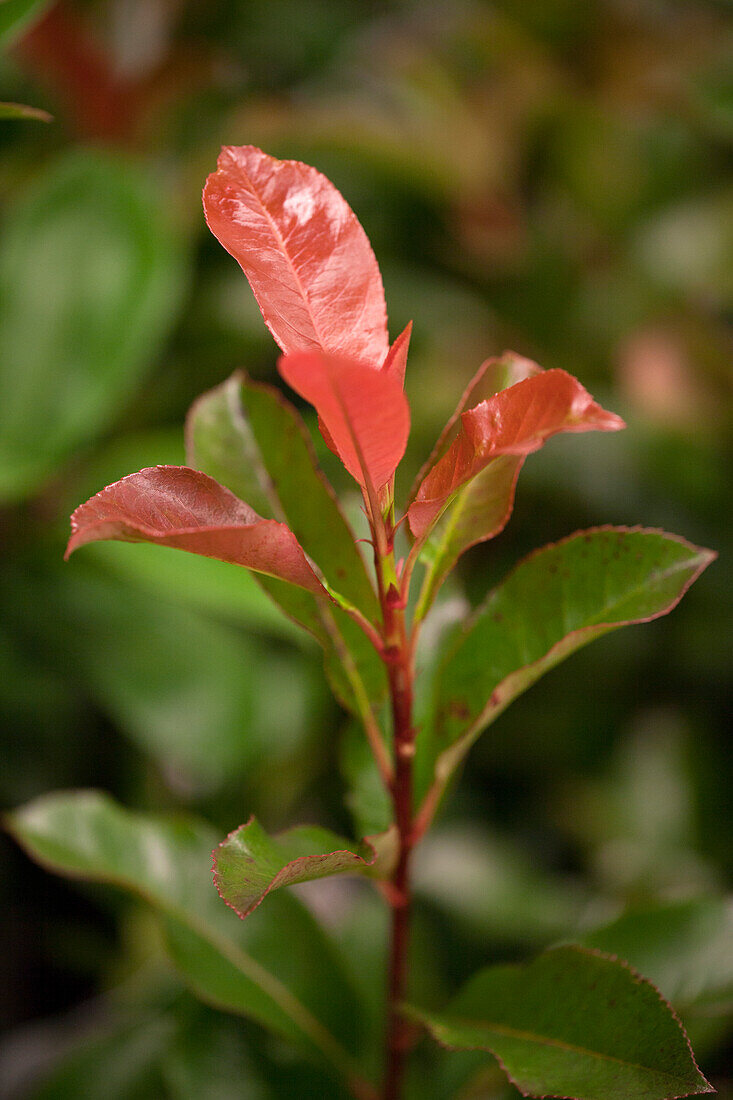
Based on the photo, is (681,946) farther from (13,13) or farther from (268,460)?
(13,13)

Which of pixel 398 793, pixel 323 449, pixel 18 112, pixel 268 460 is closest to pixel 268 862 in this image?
pixel 398 793

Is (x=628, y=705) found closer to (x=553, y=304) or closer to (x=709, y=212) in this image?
(x=553, y=304)

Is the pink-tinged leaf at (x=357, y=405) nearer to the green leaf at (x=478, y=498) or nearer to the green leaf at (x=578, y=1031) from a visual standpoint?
the green leaf at (x=478, y=498)

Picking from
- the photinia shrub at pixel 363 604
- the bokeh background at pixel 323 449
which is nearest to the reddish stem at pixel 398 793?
the photinia shrub at pixel 363 604

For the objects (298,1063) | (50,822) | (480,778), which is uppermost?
(50,822)

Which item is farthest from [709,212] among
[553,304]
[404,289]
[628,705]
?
[628,705]

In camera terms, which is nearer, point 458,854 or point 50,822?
point 50,822

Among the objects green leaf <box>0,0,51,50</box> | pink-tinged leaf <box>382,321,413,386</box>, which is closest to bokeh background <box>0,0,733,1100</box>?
green leaf <box>0,0,51,50</box>
